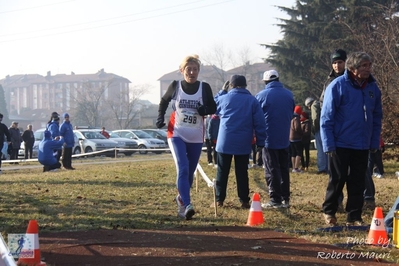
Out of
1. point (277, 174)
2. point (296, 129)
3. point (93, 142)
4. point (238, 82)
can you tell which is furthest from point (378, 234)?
point (93, 142)

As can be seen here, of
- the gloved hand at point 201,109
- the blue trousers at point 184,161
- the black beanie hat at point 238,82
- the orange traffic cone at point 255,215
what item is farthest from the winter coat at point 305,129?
the orange traffic cone at point 255,215

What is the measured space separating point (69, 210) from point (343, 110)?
404cm

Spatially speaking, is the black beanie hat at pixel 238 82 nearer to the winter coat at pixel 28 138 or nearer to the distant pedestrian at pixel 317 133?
the distant pedestrian at pixel 317 133

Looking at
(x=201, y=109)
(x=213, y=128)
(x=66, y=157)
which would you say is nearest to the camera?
(x=201, y=109)

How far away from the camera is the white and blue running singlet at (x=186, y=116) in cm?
862

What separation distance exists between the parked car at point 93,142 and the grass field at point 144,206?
19709mm

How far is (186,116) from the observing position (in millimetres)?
8633

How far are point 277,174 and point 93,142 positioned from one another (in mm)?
26439

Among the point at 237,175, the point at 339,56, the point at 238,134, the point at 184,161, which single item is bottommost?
the point at 237,175

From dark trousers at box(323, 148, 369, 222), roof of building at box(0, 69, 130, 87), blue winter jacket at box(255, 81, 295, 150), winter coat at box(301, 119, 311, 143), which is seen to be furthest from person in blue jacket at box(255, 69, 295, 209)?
roof of building at box(0, 69, 130, 87)

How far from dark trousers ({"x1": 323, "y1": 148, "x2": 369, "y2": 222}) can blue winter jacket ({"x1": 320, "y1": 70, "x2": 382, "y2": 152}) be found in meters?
0.14

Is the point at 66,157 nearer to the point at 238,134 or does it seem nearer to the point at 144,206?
the point at 144,206

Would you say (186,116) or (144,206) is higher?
(186,116)

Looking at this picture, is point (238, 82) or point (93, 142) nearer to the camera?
point (238, 82)
